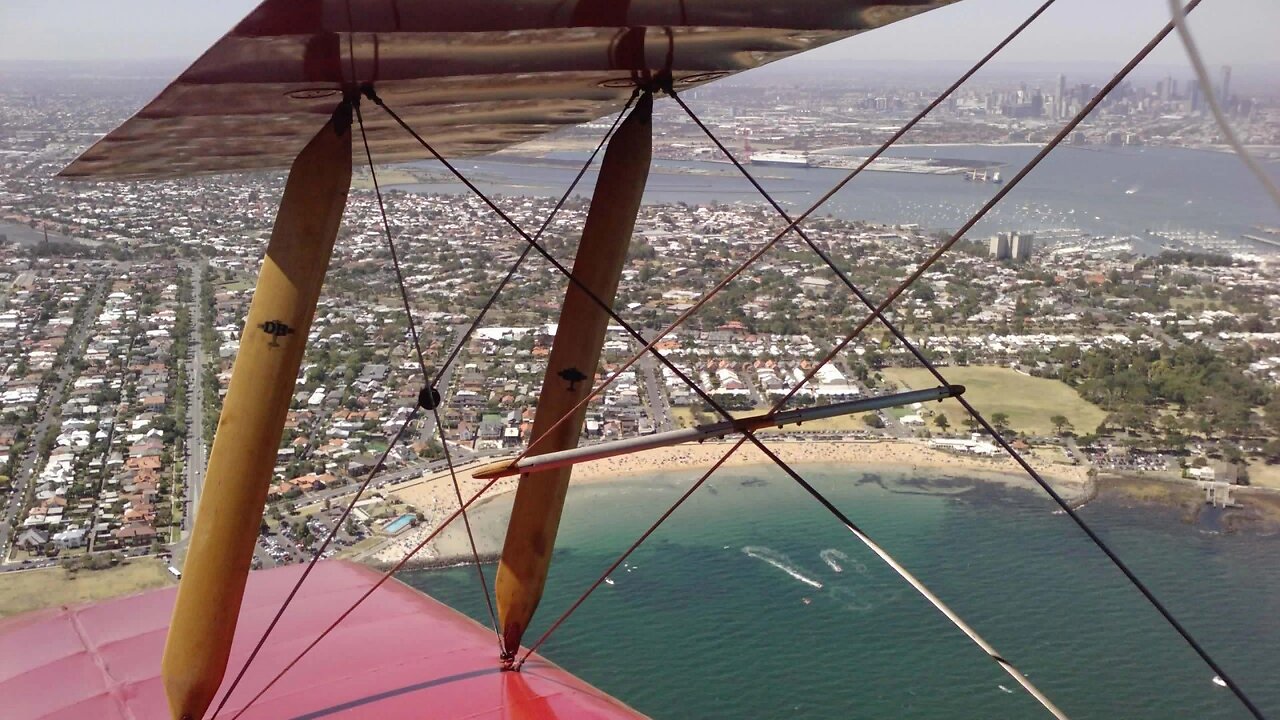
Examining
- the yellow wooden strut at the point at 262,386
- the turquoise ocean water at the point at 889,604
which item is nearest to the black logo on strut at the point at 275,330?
the yellow wooden strut at the point at 262,386

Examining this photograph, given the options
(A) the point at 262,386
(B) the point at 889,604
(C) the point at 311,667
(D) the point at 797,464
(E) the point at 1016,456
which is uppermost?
(A) the point at 262,386

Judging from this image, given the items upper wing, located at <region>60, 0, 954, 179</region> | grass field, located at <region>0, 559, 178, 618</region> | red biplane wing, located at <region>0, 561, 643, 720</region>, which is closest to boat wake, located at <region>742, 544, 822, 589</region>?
grass field, located at <region>0, 559, 178, 618</region>

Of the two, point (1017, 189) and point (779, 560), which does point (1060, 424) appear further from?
point (1017, 189)

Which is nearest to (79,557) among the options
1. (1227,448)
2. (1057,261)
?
(1227,448)

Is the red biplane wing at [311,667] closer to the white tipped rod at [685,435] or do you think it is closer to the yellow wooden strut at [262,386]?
the yellow wooden strut at [262,386]

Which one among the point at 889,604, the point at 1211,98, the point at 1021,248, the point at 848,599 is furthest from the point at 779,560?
the point at 1021,248

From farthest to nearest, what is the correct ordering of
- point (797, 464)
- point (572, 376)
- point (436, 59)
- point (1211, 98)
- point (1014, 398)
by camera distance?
point (1014, 398) → point (797, 464) → point (572, 376) → point (436, 59) → point (1211, 98)

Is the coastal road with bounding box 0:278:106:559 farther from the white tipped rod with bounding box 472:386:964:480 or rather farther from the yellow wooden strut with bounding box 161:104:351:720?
the white tipped rod with bounding box 472:386:964:480
